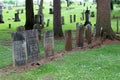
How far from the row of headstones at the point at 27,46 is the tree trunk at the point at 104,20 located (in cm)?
500

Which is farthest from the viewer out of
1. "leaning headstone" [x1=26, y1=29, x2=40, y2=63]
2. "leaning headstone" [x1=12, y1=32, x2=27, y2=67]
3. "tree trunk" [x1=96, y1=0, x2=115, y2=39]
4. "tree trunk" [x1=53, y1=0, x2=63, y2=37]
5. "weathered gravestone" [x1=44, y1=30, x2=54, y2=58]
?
"tree trunk" [x1=53, y1=0, x2=63, y2=37]

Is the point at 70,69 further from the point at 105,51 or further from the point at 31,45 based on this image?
the point at 105,51

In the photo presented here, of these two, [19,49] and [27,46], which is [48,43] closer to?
[27,46]

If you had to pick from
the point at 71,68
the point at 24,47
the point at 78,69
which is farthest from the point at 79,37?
the point at 78,69

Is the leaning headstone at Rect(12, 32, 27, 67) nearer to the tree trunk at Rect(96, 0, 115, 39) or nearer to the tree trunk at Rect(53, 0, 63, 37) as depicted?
the tree trunk at Rect(96, 0, 115, 39)

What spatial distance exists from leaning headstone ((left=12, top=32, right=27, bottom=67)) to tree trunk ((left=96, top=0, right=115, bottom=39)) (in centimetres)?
685

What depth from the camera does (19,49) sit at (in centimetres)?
1138

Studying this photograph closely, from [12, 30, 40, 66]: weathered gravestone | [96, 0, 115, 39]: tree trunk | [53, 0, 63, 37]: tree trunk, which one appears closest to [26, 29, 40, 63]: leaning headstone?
[12, 30, 40, 66]: weathered gravestone

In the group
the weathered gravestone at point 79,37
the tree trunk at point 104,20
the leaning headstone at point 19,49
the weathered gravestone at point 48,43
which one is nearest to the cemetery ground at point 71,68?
the leaning headstone at point 19,49

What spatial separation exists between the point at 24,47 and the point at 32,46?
0.72 m

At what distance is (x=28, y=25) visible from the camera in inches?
979

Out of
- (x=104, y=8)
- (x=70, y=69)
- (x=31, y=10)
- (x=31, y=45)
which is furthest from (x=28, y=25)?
(x=70, y=69)

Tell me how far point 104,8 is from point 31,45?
6590 mm

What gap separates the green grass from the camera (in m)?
10.1
